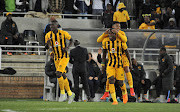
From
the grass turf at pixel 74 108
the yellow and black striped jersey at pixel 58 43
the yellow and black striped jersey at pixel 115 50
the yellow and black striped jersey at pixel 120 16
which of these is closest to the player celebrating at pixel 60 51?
the yellow and black striped jersey at pixel 58 43

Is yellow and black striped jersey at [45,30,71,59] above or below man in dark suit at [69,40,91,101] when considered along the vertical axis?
above

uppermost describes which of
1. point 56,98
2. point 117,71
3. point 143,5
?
point 143,5

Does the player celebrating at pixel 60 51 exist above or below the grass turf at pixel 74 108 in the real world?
above

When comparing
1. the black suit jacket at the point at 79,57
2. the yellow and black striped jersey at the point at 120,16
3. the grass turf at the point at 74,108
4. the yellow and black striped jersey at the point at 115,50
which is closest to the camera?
the grass turf at the point at 74,108

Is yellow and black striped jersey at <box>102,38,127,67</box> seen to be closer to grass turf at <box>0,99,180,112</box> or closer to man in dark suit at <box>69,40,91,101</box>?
grass turf at <box>0,99,180,112</box>

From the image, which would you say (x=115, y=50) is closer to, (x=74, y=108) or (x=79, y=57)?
(x=74, y=108)

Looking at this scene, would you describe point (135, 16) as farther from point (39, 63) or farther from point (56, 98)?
point (56, 98)

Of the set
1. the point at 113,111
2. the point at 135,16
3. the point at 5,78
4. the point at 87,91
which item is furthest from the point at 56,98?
the point at 135,16

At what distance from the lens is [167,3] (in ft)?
81.6

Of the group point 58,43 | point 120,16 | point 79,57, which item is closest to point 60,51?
point 58,43

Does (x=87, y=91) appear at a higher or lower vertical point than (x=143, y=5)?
lower

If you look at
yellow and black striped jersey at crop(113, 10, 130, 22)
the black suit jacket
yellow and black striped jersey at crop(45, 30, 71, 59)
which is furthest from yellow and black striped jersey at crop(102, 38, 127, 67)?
yellow and black striped jersey at crop(113, 10, 130, 22)

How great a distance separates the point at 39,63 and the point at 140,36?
15.6 feet

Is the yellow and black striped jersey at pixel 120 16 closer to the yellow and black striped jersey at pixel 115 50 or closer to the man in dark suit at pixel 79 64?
the man in dark suit at pixel 79 64
